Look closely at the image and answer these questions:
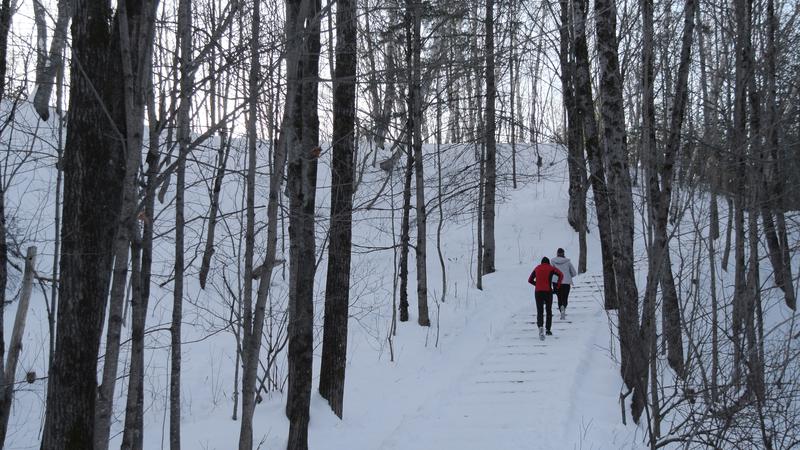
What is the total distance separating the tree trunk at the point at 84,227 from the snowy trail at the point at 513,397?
395 cm

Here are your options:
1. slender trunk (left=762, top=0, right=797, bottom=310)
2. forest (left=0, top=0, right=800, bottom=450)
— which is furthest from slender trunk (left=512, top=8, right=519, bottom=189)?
slender trunk (left=762, top=0, right=797, bottom=310)

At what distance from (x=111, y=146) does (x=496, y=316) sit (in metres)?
11.4

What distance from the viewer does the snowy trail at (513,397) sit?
7.80 meters

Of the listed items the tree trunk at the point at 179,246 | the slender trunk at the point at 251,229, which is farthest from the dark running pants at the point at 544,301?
the slender trunk at the point at 251,229

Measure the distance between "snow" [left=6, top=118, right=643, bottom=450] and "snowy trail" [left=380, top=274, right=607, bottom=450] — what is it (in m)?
0.02

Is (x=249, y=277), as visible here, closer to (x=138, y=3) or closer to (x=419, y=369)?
(x=138, y=3)

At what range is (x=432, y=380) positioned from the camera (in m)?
10.8

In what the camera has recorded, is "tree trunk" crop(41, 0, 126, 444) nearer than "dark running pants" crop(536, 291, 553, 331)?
Yes

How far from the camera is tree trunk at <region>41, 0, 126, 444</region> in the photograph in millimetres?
4734

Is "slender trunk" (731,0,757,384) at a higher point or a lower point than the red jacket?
higher

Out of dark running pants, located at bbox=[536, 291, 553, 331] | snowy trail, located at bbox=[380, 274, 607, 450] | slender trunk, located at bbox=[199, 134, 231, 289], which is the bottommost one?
snowy trail, located at bbox=[380, 274, 607, 450]

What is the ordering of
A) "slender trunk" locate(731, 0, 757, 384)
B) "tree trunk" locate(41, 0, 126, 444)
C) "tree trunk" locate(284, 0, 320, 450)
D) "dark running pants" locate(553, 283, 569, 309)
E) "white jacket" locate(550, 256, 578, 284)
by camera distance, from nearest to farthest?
"tree trunk" locate(41, 0, 126, 444) → "tree trunk" locate(284, 0, 320, 450) → "slender trunk" locate(731, 0, 757, 384) → "white jacket" locate(550, 256, 578, 284) → "dark running pants" locate(553, 283, 569, 309)

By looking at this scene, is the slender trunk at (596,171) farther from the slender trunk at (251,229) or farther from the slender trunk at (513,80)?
the slender trunk at (251,229)

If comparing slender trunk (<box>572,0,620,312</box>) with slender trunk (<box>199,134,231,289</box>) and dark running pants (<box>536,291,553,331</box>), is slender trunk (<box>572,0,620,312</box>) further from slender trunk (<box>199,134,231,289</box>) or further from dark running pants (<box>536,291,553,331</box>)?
slender trunk (<box>199,134,231,289</box>)
